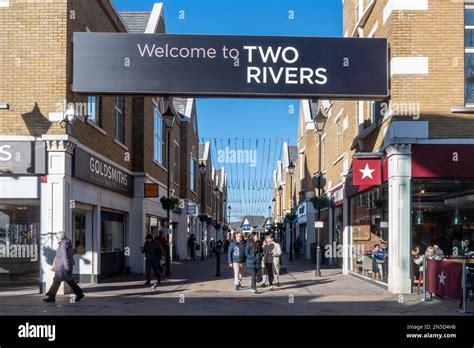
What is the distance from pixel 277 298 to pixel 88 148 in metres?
6.61

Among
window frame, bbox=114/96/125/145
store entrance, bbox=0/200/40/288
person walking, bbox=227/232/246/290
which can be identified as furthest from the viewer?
window frame, bbox=114/96/125/145

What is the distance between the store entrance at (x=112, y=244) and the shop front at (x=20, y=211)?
3.64 m

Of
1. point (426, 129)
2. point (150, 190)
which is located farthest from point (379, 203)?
point (150, 190)

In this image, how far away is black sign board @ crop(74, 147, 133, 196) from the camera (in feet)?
51.9

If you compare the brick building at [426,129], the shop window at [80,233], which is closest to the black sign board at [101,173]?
the shop window at [80,233]

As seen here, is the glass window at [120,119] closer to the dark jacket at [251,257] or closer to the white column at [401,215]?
the dark jacket at [251,257]

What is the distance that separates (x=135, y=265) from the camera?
74.9 feet

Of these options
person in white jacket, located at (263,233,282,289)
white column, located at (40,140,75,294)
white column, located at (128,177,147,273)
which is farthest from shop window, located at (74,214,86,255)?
person in white jacket, located at (263,233,282,289)

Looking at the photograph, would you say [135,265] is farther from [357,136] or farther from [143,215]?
[357,136]

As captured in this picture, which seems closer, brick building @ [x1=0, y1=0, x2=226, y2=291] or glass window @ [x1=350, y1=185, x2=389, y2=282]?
brick building @ [x1=0, y1=0, x2=226, y2=291]

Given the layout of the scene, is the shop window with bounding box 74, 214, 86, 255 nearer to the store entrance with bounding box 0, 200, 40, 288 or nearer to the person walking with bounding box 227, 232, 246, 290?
the store entrance with bounding box 0, 200, 40, 288

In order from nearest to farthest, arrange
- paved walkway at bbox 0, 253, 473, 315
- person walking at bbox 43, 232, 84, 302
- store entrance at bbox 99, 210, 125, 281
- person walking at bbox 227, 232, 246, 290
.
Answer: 1. paved walkway at bbox 0, 253, 473, 315
2. person walking at bbox 43, 232, 84, 302
3. person walking at bbox 227, 232, 246, 290
4. store entrance at bbox 99, 210, 125, 281

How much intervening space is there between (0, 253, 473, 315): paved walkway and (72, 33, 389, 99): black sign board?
4.92m
